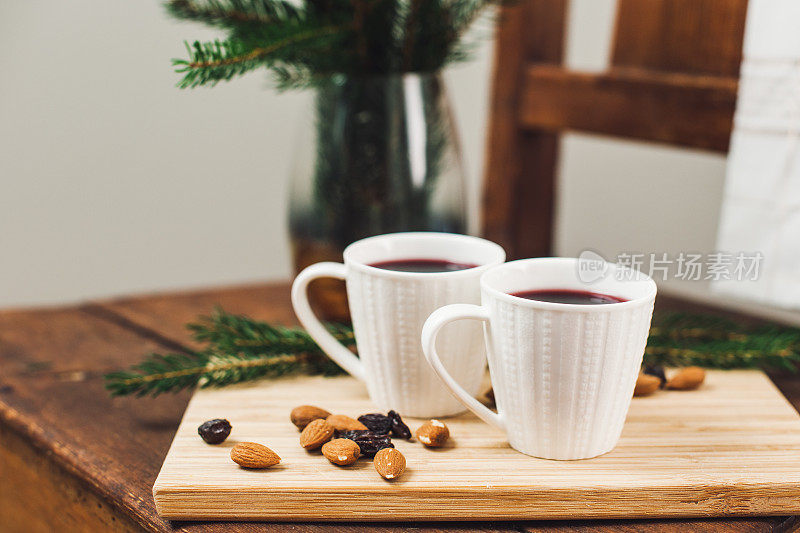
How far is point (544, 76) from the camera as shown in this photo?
1.08 meters

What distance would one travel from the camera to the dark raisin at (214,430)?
1.96ft


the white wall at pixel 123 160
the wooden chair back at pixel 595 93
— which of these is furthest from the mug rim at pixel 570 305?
the white wall at pixel 123 160

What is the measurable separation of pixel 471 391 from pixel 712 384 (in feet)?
0.70

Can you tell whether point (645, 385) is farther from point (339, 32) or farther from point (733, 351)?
point (339, 32)

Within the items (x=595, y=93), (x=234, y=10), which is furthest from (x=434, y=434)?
(x=595, y=93)

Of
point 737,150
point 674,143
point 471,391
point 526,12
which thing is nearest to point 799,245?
point 737,150

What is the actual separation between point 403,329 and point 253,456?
0.45 feet

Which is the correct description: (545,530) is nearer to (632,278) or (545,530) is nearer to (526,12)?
(632,278)

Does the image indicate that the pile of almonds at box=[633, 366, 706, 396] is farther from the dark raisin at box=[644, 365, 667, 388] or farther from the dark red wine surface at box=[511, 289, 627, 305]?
the dark red wine surface at box=[511, 289, 627, 305]

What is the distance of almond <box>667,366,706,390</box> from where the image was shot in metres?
0.69

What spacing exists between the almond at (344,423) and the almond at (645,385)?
0.22m

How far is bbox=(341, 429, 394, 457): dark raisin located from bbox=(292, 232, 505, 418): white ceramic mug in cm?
6

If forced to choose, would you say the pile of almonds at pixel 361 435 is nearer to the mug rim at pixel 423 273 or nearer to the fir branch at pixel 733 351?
the mug rim at pixel 423 273

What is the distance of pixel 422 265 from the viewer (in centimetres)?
70
